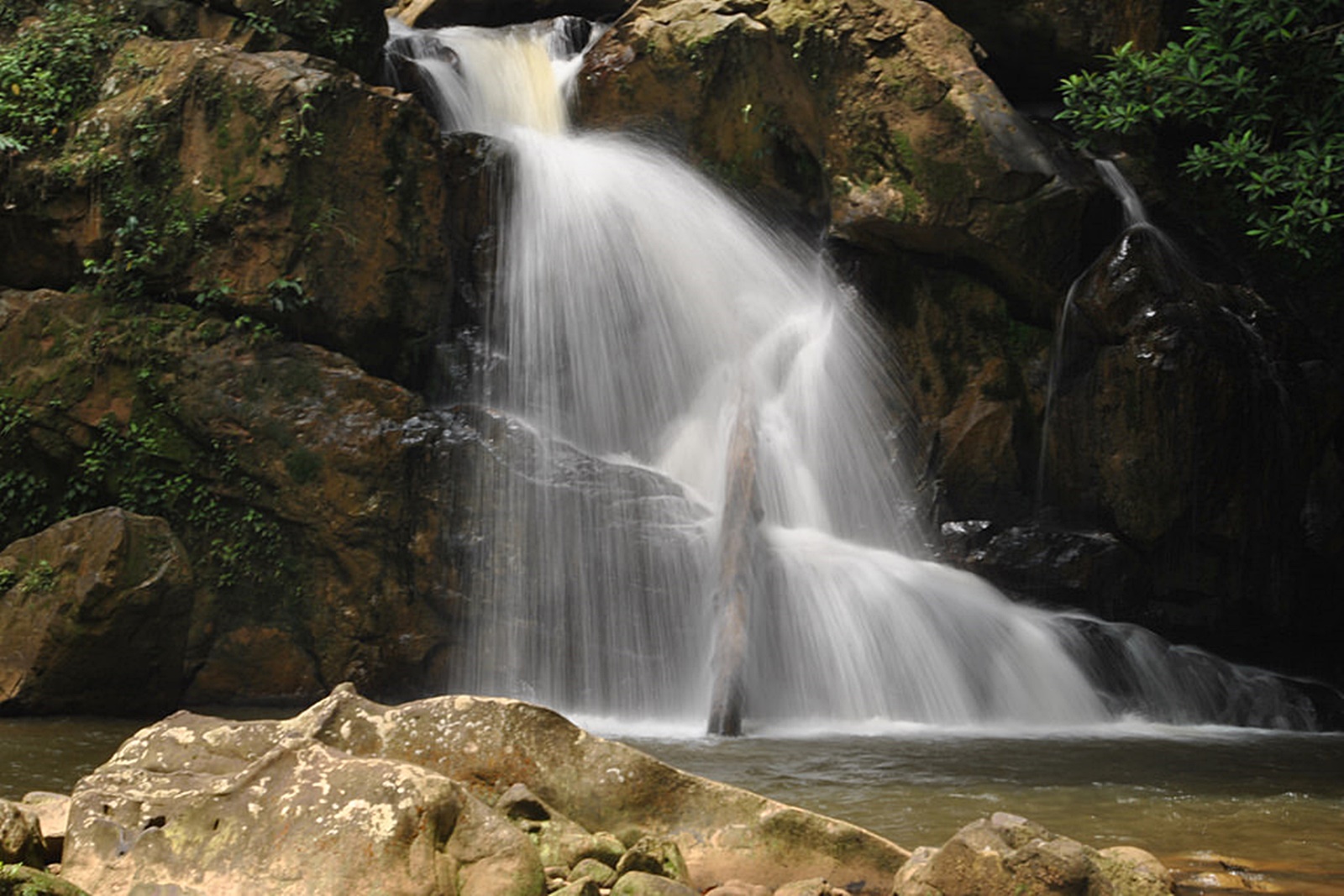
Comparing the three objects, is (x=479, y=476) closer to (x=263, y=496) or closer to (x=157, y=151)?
(x=263, y=496)

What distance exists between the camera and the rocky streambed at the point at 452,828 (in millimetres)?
3543

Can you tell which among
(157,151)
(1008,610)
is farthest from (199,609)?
(1008,610)

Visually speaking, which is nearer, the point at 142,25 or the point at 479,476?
the point at 479,476

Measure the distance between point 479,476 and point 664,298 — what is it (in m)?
3.23

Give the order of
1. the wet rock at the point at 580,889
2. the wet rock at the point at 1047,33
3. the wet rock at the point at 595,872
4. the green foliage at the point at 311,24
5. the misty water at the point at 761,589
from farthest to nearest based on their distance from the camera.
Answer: the wet rock at the point at 1047,33, the green foliage at the point at 311,24, the misty water at the point at 761,589, the wet rock at the point at 595,872, the wet rock at the point at 580,889

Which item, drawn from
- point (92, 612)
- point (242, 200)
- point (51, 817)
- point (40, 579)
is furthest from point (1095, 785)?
point (242, 200)

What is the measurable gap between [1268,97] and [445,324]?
7.43 m

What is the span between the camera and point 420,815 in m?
3.59

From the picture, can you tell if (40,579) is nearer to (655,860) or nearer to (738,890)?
(655,860)

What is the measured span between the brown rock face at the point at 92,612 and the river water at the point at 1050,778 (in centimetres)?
28

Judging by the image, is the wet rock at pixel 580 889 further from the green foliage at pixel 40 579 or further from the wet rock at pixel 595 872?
the green foliage at pixel 40 579

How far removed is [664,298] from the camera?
12.8m

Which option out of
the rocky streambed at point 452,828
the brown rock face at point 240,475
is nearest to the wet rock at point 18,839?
the rocky streambed at point 452,828

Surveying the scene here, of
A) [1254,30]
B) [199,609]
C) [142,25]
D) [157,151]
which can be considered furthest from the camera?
[142,25]
